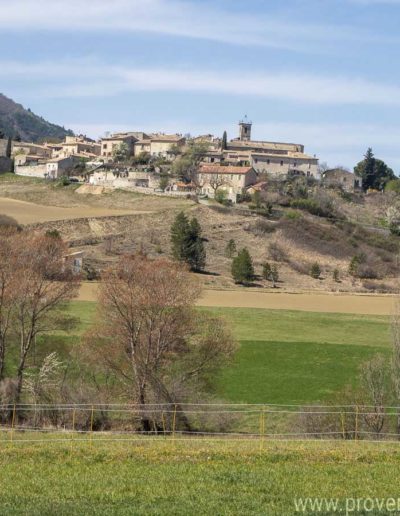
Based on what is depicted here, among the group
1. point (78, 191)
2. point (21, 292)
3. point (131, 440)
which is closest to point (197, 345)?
point (21, 292)

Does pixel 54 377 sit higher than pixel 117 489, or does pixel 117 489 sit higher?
pixel 117 489

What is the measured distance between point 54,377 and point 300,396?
9.12m

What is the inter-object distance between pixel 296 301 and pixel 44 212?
134ft

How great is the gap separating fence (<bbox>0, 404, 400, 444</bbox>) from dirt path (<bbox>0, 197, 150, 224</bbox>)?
53196 millimetres

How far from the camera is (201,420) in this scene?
30.7 m

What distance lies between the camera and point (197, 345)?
114ft

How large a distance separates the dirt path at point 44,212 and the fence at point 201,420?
53.2 m

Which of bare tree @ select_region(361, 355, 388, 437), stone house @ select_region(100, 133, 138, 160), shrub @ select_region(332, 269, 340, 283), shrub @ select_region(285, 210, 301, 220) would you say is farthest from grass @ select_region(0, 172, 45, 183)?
bare tree @ select_region(361, 355, 388, 437)

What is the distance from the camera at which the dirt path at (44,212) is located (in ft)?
285

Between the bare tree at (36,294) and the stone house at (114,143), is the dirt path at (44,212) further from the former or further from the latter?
the bare tree at (36,294)

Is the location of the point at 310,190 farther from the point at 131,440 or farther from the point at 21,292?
the point at 131,440

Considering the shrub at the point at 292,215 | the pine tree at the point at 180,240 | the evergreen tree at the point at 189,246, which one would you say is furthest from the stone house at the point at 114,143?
the evergreen tree at the point at 189,246

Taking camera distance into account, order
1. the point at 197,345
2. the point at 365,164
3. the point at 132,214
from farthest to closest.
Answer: the point at 365,164
the point at 132,214
the point at 197,345

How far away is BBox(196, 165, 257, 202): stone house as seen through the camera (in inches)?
4427
